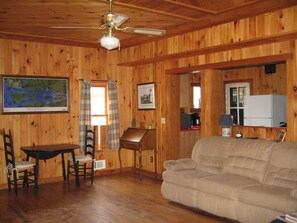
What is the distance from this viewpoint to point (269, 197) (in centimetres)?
354

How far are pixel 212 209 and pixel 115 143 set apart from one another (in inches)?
132

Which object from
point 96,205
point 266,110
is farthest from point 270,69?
point 96,205

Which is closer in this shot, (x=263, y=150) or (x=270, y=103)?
(x=263, y=150)

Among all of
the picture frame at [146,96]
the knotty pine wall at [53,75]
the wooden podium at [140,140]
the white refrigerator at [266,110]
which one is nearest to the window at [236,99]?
the white refrigerator at [266,110]

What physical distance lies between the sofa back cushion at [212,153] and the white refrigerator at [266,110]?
1.43 m

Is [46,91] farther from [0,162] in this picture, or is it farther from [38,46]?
[0,162]

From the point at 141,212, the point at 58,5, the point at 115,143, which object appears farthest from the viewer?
the point at 115,143

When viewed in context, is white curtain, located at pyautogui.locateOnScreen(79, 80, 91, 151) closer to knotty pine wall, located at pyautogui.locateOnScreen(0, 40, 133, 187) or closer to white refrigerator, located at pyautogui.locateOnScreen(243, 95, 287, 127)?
knotty pine wall, located at pyautogui.locateOnScreen(0, 40, 133, 187)

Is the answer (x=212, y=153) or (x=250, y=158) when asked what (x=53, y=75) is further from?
(x=250, y=158)

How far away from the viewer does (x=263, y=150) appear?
429cm

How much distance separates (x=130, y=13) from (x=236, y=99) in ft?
18.1

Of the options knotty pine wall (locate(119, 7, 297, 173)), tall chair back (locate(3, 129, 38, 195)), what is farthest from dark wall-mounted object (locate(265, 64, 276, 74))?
tall chair back (locate(3, 129, 38, 195))

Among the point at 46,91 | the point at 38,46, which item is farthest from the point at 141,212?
the point at 38,46

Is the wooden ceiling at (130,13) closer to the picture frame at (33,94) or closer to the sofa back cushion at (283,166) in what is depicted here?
the picture frame at (33,94)
